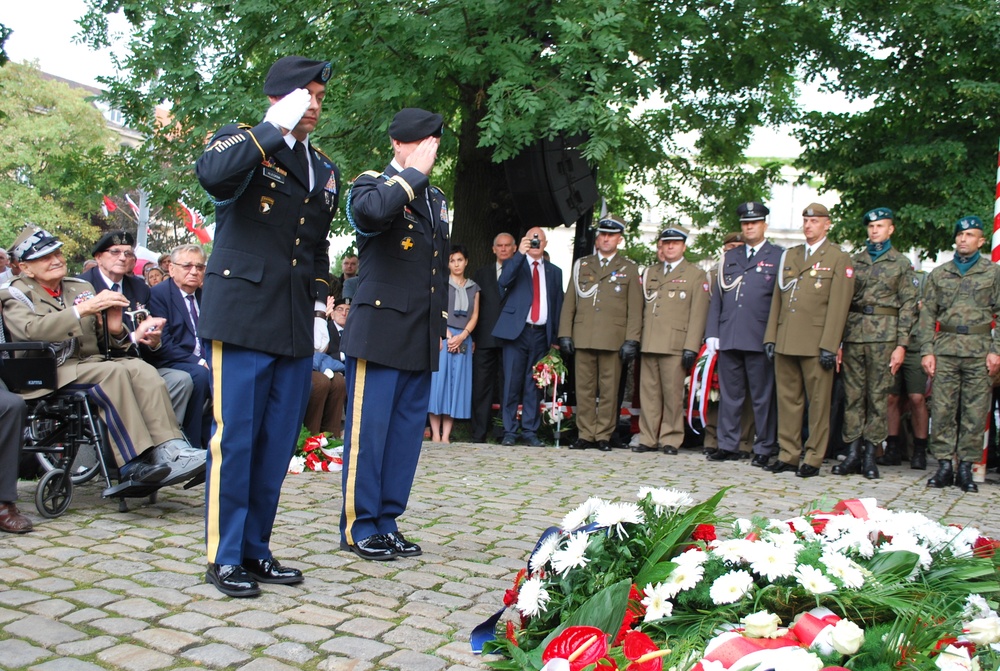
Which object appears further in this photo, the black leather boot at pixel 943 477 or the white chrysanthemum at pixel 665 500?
the black leather boot at pixel 943 477

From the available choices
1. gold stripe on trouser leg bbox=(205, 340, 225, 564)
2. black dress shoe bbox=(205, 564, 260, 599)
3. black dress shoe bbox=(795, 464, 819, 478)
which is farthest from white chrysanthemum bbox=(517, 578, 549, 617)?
black dress shoe bbox=(795, 464, 819, 478)

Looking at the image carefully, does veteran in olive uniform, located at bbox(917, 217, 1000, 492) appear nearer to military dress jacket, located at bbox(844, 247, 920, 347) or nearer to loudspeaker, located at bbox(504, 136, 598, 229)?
military dress jacket, located at bbox(844, 247, 920, 347)

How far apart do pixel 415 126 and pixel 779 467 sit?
5.21 m

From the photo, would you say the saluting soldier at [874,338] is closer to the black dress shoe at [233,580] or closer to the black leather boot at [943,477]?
the black leather boot at [943,477]

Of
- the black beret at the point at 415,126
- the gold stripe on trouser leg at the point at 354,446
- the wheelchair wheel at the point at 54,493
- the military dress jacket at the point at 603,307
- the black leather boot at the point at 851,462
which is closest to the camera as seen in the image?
the black beret at the point at 415,126

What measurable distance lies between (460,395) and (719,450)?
8.35 feet

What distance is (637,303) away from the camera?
9.88 metres

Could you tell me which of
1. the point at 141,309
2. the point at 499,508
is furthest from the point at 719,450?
the point at 141,309

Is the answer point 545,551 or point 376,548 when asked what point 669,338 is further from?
point 545,551

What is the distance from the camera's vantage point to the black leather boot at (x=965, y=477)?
7898mm

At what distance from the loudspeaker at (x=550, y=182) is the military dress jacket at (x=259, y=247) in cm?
627

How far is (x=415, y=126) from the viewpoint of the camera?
4609mm

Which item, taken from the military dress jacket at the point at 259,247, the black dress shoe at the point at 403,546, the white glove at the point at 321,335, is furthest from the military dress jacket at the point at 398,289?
the white glove at the point at 321,335

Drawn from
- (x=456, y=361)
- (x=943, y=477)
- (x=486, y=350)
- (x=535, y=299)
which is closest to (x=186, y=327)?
(x=456, y=361)
